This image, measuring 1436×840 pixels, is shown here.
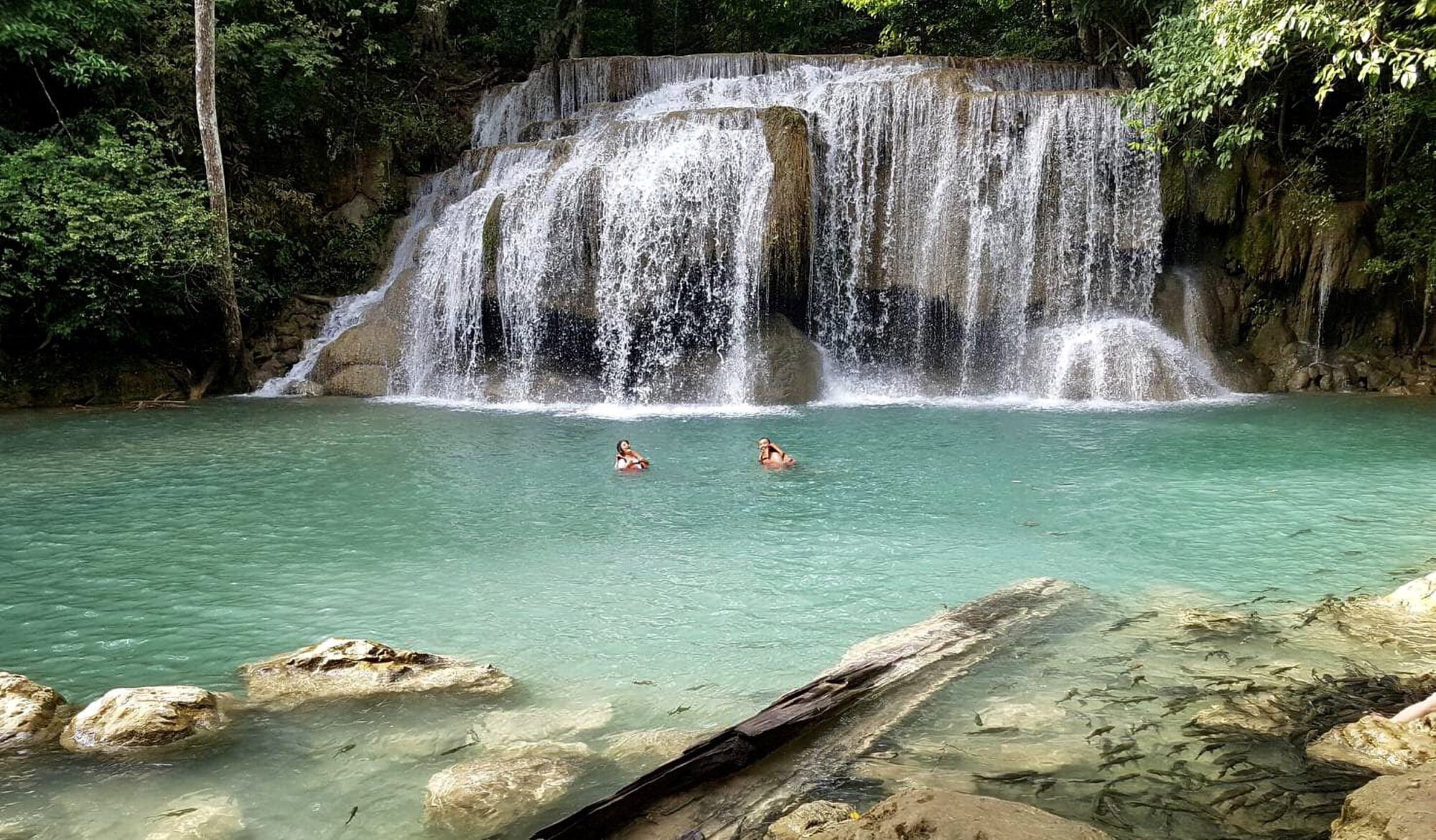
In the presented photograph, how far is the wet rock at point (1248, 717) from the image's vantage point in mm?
3816

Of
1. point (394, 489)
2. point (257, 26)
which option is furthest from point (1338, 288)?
point (257, 26)

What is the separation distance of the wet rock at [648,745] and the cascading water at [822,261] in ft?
37.9

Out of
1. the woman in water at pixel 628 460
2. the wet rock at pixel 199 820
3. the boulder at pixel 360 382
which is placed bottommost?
the wet rock at pixel 199 820

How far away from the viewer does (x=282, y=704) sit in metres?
4.46

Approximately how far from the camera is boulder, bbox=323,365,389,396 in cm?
1683

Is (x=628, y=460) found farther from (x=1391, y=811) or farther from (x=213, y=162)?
(x=213, y=162)

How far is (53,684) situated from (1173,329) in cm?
1672

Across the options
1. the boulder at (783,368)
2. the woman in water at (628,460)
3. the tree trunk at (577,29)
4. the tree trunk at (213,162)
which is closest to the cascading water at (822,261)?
the boulder at (783,368)

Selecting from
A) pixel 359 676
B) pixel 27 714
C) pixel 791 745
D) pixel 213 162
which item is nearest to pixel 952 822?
pixel 791 745

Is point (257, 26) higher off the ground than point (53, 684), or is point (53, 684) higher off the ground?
point (257, 26)

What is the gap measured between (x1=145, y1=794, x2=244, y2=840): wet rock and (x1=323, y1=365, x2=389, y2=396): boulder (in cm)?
1408

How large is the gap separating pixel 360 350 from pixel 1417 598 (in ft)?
53.6

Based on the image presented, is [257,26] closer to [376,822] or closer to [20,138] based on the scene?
A: [20,138]

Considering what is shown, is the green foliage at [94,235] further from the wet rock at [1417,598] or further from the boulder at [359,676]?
the wet rock at [1417,598]
